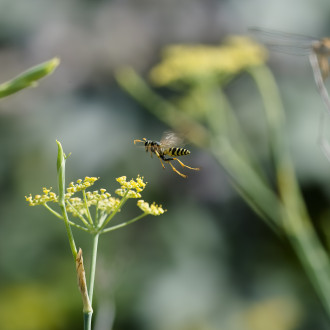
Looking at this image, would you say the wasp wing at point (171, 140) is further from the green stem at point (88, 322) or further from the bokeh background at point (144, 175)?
the bokeh background at point (144, 175)

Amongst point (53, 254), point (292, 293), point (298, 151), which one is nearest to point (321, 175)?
point (298, 151)

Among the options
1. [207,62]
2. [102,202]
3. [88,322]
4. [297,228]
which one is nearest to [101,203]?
[102,202]

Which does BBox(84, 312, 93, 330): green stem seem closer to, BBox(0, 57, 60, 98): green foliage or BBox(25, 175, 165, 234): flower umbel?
BBox(25, 175, 165, 234): flower umbel

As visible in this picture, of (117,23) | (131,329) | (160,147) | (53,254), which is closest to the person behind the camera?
(160,147)

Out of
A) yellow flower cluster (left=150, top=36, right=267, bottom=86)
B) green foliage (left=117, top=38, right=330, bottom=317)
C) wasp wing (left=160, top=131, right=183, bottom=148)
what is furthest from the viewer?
yellow flower cluster (left=150, top=36, right=267, bottom=86)

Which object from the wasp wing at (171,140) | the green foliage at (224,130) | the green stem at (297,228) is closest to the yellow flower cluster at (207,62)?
the green foliage at (224,130)

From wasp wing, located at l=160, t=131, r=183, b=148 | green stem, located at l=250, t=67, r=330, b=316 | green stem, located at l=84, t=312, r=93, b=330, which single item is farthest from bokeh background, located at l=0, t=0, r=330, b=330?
green stem, located at l=84, t=312, r=93, b=330

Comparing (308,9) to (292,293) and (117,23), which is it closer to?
(117,23)
